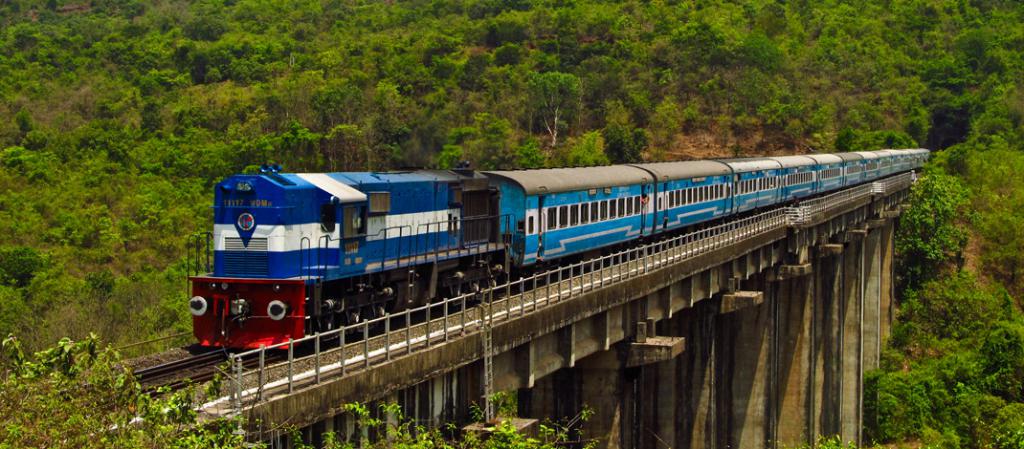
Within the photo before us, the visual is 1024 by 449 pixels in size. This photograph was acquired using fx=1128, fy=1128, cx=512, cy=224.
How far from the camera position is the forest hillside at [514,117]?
6475 cm

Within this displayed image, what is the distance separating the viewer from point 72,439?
10.7 m

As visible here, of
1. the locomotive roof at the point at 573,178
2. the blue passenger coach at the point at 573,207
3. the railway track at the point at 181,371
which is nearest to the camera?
the railway track at the point at 181,371

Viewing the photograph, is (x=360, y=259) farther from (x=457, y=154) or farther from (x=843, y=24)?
(x=843, y=24)

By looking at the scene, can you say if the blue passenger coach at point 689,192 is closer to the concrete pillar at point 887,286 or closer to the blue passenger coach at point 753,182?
the blue passenger coach at point 753,182

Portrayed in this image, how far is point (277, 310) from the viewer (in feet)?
61.2

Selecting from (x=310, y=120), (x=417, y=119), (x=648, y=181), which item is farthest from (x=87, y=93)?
(x=648, y=181)

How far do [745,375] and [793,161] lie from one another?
37.5ft

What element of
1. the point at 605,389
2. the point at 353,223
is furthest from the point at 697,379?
the point at 353,223

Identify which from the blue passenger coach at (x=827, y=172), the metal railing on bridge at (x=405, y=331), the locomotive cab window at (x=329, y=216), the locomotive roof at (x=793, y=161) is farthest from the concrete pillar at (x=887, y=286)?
the locomotive cab window at (x=329, y=216)

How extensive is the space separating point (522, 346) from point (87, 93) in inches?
3772

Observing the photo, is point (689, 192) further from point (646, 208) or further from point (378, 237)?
point (378, 237)

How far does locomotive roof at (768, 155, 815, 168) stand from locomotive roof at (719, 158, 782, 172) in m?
1.07

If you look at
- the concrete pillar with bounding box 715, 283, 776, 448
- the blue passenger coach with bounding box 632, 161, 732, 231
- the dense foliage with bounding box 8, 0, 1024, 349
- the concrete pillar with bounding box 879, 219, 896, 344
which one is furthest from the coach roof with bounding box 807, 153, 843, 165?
A: the dense foliage with bounding box 8, 0, 1024, 349

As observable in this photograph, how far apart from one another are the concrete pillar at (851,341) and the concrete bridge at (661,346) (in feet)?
0.35
